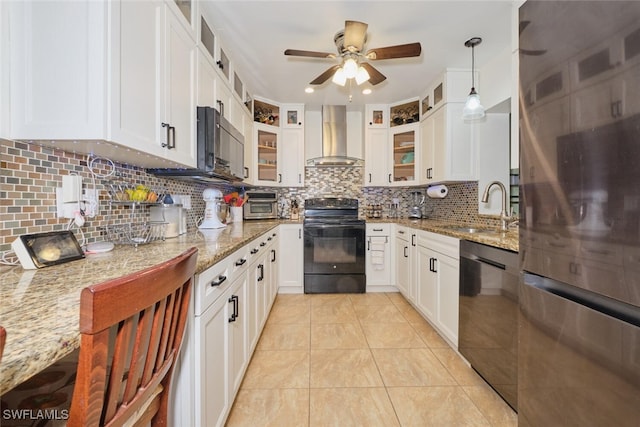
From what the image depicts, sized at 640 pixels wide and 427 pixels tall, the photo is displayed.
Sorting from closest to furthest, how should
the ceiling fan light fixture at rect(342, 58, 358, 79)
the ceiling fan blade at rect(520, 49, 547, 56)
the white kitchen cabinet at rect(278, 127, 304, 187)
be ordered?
the ceiling fan blade at rect(520, 49, 547, 56), the ceiling fan light fixture at rect(342, 58, 358, 79), the white kitchen cabinet at rect(278, 127, 304, 187)

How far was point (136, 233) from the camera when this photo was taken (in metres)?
1.50

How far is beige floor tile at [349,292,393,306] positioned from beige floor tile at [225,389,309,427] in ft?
4.82

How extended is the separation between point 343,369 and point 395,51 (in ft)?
7.28

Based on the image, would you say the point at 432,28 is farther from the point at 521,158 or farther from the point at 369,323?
the point at 369,323

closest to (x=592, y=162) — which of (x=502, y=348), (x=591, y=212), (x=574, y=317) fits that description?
(x=591, y=212)

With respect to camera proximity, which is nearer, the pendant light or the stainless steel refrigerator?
the stainless steel refrigerator

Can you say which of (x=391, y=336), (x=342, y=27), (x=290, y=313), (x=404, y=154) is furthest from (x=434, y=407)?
(x=404, y=154)

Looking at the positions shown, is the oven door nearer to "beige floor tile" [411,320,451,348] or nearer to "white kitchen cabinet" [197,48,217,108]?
"beige floor tile" [411,320,451,348]

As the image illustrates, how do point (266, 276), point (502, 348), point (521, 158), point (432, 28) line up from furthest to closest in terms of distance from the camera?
1. point (266, 276)
2. point (432, 28)
3. point (502, 348)
4. point (521, 158)

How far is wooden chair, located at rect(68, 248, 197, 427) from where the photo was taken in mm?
406

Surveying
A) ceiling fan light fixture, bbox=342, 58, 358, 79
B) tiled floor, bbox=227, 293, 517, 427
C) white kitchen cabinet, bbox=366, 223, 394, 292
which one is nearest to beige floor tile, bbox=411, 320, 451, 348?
tiled floor, bbox=227, 293, 517, 427

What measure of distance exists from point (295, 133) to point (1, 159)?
2.83 metres

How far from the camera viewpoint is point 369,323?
240 centimetres

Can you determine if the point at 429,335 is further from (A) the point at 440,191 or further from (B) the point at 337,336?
(A) the point at 440,191
